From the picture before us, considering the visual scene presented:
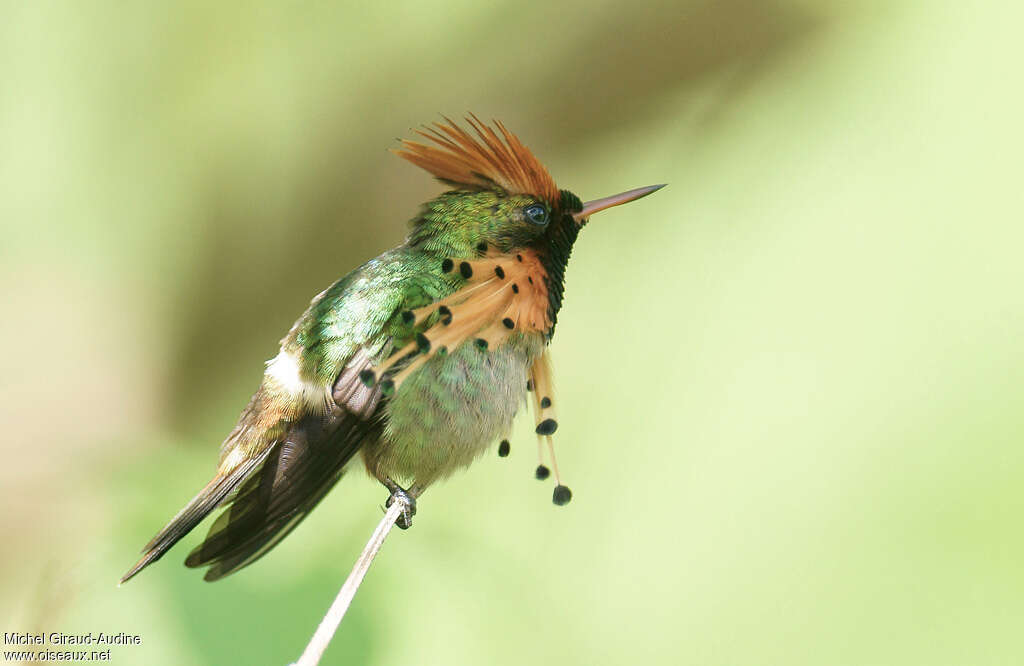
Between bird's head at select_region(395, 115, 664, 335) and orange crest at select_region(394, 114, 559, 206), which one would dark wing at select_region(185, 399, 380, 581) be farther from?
orange crest at select_region(394, 114, 559, 206)

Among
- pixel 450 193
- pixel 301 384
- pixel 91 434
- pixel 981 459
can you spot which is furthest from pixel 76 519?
pixel 981 459

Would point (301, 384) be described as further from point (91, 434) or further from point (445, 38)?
point (445, 38)

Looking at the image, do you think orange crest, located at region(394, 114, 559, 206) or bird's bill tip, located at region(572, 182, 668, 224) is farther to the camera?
orange crest, located at region(394, 114, 559, 206)

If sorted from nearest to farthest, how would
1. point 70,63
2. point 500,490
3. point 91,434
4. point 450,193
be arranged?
point 450,193, point 500,490, point 91,434, point 70,63

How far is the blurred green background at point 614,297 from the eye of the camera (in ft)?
9.21

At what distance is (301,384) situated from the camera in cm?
178

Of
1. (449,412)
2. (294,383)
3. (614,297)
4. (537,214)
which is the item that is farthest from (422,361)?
(614,297)

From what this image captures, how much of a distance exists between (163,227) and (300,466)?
239cm

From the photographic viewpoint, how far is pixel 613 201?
1.68 metres

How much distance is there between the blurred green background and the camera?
2809 millimetres

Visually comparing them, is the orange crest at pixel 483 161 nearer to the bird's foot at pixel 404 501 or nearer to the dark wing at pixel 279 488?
the dark wing at pixel 279 488

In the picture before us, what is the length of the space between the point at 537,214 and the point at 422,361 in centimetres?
42

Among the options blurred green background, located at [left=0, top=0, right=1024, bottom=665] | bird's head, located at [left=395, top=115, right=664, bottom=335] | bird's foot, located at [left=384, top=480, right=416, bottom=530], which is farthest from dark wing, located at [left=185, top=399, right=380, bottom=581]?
blurred green background, located at [left=0, top=0, right=1024, bottom=665]

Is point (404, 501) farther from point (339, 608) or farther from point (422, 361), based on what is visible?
point (339, 608)
